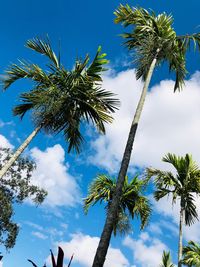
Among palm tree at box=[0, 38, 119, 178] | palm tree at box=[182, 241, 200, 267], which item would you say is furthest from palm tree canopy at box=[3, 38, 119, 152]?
palm tree at box=[182, 241, 200, 267]

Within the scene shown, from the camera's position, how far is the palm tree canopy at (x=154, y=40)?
12.4 meters

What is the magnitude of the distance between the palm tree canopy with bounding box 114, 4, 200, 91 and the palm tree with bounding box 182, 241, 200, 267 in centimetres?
879

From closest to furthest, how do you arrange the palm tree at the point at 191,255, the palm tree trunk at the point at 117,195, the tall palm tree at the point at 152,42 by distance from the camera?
the palm tree trunk at the point at 117,195 < the tall palm tree at the point at 152,42 < the palm tree at the point at 191,255

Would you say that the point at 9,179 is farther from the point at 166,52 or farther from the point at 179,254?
the point at 166,52

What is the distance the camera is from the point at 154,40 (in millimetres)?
12773

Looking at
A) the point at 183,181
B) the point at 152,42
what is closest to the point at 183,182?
the point at 183,181

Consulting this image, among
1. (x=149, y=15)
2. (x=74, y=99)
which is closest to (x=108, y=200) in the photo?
(x=74, y=99)

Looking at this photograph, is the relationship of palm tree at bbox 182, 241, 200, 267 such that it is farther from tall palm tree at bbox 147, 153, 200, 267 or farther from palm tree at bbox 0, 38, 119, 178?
palm tree at bbox 0, 38, 119, 178

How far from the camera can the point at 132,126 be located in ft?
33.5

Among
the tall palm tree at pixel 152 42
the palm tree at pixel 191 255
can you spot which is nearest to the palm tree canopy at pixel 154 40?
the tall palm tree at pixel 152 42

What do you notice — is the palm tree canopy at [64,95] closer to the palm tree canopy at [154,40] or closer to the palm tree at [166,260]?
the palm tree canopy at [154,40]

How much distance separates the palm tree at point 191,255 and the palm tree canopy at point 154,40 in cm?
879

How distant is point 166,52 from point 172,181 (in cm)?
621

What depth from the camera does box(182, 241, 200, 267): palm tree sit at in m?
18.1
